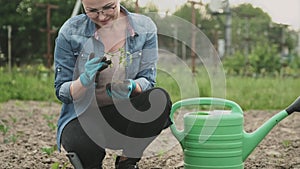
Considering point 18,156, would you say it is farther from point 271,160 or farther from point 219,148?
point 271,160

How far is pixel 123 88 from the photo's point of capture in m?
2.01

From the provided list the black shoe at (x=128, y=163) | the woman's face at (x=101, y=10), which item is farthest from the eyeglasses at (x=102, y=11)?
the black shoe at (x=128, y=163)

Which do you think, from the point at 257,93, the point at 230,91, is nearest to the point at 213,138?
the point at 257,93

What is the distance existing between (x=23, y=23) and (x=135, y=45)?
951cm

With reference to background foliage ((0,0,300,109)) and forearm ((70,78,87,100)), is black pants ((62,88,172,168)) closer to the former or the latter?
forearm ((70,78,87,100))

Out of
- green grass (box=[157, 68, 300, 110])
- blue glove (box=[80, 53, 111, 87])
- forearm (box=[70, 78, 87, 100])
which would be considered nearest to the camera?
blue glove (box=[80, 53, 111, 87])

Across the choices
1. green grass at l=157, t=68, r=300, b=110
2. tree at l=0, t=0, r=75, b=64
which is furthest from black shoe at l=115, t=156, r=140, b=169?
tree at l=0, t=0, r=75, b=64

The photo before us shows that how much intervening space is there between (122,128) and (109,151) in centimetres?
74

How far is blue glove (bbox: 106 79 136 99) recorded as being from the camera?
78.8 inches

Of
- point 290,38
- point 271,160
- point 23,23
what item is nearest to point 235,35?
point 290,38

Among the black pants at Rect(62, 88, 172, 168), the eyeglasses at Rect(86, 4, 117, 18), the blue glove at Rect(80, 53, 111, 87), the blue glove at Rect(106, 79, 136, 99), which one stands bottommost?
the black pants at Rect(62, 88, 172, 168)

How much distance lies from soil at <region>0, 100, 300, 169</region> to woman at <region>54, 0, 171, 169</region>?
0.57ft

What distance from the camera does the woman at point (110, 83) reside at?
6.94 ft

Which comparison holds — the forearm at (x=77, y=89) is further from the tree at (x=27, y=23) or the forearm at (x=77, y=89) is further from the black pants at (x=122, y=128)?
the tree at (x=27, y=23)
